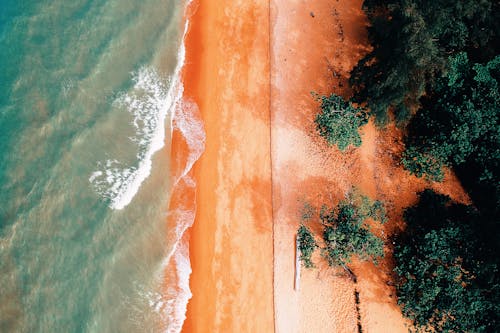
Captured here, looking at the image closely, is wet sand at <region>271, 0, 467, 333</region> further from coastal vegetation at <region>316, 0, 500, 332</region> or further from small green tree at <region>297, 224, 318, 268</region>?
coastal vegetation at <region>316, 0, 500, 332</region>

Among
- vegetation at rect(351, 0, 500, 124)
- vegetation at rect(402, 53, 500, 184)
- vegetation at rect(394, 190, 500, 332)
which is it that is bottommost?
vegetation at rect(394, 190, 500, 332)

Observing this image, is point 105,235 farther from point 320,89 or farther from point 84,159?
point 320,89

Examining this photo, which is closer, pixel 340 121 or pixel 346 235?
pixel 346 235

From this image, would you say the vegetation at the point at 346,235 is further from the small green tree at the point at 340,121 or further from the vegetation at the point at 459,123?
the vegetation at the point at 459,123

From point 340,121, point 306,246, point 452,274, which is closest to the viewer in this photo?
point 452,274

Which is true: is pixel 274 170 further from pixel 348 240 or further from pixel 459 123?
pixel 459 123

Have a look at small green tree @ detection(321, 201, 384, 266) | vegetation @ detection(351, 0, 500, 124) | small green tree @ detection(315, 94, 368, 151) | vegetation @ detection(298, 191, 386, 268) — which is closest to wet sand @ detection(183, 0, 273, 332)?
vegetation @ detection(298, 191, 386, 268)

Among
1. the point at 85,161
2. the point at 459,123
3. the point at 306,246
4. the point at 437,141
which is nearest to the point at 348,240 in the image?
the point at 306,246
